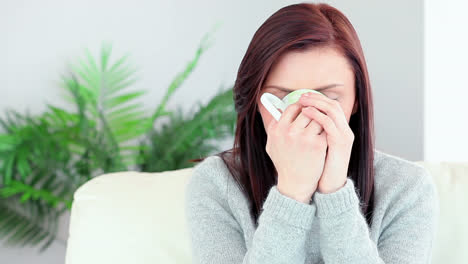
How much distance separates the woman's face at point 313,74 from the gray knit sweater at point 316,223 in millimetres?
147

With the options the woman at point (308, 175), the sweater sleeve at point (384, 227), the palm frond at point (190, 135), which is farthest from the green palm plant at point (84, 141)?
the sweater sleeve at point (384, 227)

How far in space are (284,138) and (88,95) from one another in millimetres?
1173

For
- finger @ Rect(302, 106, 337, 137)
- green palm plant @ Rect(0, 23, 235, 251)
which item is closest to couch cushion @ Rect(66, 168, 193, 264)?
finger @ Rect(302, 106, 337, 137)

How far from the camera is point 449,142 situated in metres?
2.05

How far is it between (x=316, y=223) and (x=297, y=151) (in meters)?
0.26

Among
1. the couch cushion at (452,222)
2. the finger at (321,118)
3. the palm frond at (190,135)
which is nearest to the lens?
the finger at (321,118)

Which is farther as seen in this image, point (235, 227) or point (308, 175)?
point (235, 227)

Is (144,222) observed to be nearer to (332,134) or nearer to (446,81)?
(332,134)

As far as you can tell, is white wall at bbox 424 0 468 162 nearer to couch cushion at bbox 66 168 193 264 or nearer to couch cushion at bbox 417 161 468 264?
couch cushion at bbox 417 161 468 264

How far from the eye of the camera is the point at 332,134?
3.05 ft

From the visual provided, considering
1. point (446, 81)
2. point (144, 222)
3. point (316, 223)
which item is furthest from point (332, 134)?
point (446, 81)

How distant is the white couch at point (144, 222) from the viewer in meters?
1.21

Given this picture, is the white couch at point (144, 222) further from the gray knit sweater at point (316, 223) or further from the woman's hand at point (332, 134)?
the woman's hand at point (332, 134)

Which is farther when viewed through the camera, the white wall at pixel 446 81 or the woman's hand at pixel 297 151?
the white wall at pixel 446 81
